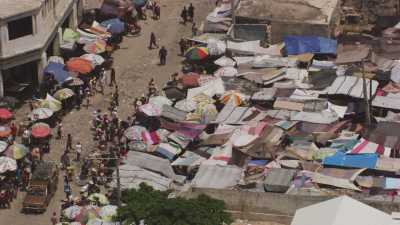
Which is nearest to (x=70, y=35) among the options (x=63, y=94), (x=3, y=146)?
(x=63, y=94)

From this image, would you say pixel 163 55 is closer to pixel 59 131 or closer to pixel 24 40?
pixel 24 40

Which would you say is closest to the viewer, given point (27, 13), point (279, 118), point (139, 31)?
point (279, 118)

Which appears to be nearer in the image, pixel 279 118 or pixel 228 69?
pixel 279 118

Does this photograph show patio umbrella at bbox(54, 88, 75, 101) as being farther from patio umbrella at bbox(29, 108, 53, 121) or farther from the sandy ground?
patio umbrella at bbox(29, 108, 53, 121)

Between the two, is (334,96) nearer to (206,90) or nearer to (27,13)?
(206,90)

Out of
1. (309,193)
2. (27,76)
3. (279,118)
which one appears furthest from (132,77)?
(309,193)

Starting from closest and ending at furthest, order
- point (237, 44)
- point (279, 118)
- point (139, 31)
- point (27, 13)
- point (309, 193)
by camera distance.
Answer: point (309, 193) < point (279, 118) < point (27, 13) < point (237, 44) < point (139, 31)

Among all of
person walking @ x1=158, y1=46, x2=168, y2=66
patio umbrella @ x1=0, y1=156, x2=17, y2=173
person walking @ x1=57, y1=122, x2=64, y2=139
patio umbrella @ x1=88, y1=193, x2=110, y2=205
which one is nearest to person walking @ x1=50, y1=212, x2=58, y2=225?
patio umbrella @ x1=88, y1=193, x2=110, y2=205
